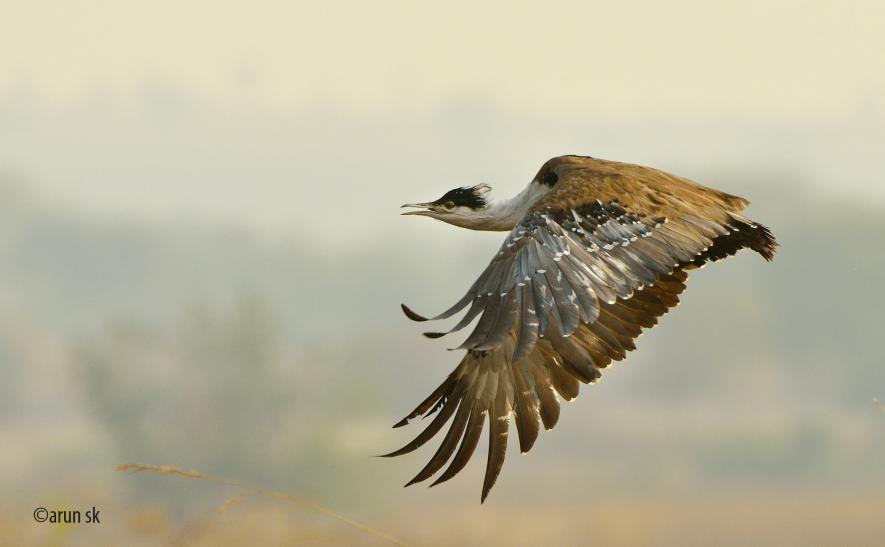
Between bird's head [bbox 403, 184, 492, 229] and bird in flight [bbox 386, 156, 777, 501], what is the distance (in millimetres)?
663

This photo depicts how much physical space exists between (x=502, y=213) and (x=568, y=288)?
214 centimetres

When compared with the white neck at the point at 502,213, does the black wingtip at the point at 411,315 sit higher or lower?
lower

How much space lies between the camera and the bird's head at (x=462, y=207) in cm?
631

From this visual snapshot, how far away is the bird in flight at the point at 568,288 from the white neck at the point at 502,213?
26 cm

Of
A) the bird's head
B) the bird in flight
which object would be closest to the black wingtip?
the bird in flight

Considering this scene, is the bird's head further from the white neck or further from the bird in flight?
the bird in flight

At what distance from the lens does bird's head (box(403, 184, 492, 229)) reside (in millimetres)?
6309

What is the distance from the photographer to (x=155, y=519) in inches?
151

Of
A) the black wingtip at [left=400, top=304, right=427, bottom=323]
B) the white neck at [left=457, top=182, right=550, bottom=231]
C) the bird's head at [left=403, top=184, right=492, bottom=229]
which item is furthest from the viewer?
the bird's head at [left=403, top=184, right=492, bottom=229]

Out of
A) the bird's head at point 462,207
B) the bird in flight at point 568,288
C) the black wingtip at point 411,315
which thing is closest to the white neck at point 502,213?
the bird's head at point 462,207

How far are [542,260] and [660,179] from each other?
1528mm

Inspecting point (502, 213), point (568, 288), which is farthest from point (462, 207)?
point (568, 288)

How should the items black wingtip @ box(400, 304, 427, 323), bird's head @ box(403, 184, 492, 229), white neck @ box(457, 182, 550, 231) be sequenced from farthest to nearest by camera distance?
bird's head @ box(403, 184, 492, 229) → white neck @ box(457, 182, 550, 231) → black wingtip @ box(400, 304, 427, 323)

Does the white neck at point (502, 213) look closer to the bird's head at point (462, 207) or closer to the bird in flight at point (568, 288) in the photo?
the bird's head at point (462, 207)
